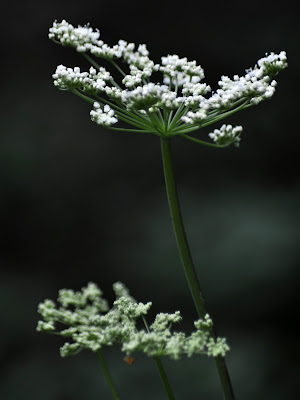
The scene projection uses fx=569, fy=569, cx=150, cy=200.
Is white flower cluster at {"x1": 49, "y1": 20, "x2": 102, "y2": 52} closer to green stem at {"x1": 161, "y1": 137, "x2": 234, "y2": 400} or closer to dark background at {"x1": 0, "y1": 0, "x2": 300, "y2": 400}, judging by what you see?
green stem at {"x1": 161, "y1": 137, "x2": 234, "y2": 400}

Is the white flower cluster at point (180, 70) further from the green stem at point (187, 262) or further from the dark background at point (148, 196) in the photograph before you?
the dark background at point (148, 196)

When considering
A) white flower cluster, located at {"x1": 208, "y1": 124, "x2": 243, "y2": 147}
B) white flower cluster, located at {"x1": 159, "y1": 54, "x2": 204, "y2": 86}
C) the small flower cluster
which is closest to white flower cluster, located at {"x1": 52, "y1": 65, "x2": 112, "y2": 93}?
white flower cluster, located at {"x1": 159, "y1": 54, "x2": 204, "y2": 86}

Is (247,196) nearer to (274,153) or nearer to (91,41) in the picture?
(274,153)

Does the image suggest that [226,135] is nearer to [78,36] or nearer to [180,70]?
[180,70]

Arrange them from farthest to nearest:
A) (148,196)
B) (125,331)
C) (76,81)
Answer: (148,196) → (76,81) → (125,331)

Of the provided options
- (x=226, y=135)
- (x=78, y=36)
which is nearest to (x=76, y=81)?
(x=78, y=36)

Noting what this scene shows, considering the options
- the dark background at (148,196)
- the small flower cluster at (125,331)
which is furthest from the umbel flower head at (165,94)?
the dark background at (148,196)
